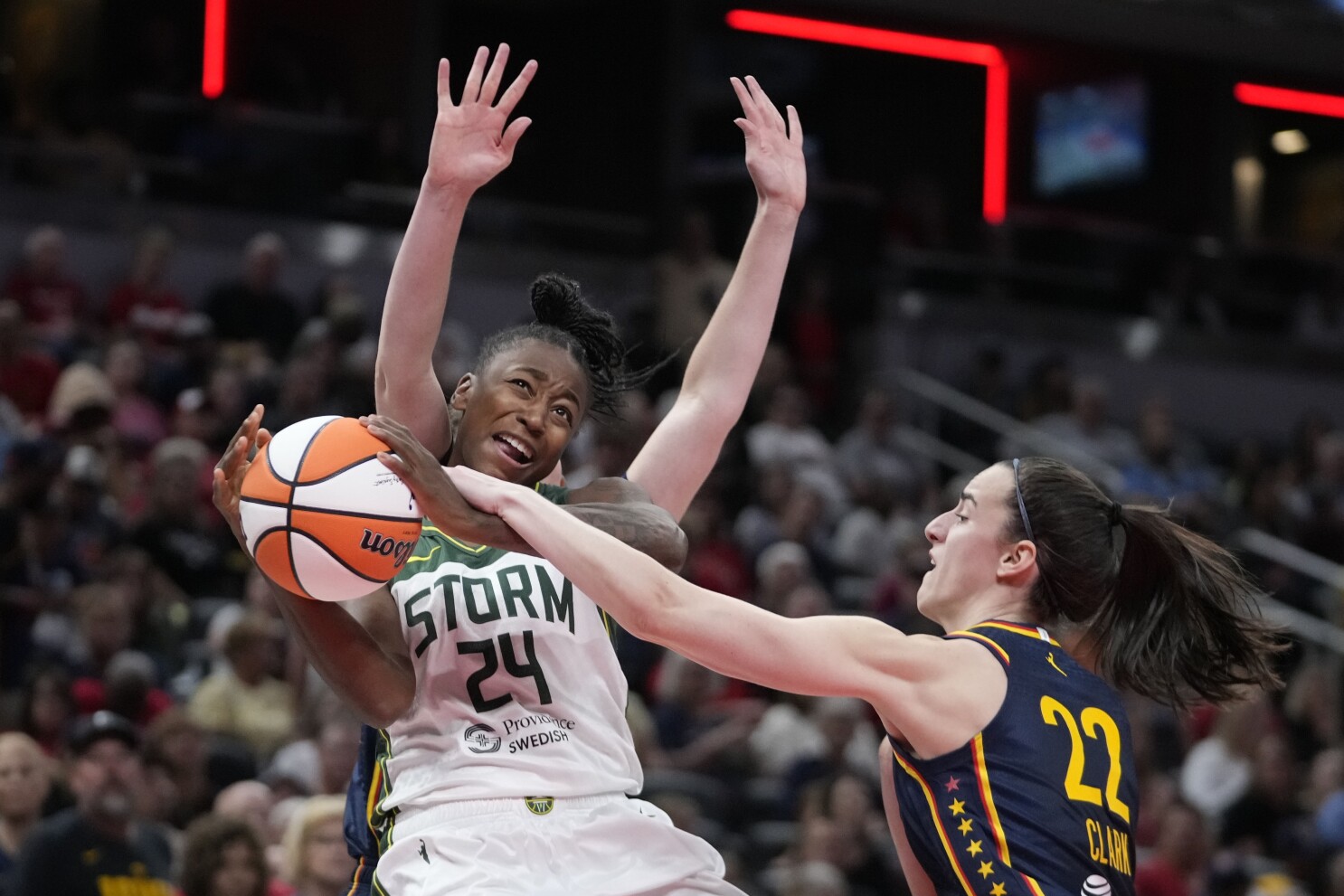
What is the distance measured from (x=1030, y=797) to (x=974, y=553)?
0.55m

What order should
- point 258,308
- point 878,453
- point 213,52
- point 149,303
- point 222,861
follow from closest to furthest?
point 222,861 < point 149,303 < point 258,308 < point 878,453 < point 213,52

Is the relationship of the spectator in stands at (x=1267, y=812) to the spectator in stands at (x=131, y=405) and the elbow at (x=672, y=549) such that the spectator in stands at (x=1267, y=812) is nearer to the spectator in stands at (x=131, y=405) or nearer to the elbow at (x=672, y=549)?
the spectator in stands at (x=131, y=405)

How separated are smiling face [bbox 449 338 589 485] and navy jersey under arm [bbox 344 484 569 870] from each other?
16cm

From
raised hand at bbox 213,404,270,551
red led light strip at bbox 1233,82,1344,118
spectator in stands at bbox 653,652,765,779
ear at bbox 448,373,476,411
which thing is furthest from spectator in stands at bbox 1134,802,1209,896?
red led light strip at bbox 1233,82,1344,118

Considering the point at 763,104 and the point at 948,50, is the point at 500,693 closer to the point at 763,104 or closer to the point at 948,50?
the point at 763,104

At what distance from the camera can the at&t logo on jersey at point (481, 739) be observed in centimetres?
369

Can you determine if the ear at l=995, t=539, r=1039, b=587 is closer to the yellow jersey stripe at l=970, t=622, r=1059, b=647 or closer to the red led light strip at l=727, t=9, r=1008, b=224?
the yellow jersey stripe at l=970, t=622, r=1059, b=647

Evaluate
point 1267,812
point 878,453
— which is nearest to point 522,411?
point 1267,812

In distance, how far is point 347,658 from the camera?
3.62 meters

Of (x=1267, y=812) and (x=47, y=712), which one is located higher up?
(x=47, y=712)

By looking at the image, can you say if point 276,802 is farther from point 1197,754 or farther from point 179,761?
point 1197,754

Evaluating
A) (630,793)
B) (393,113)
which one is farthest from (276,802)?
(393,113)

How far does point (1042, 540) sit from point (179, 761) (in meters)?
4.22

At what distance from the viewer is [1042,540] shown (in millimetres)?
3854
